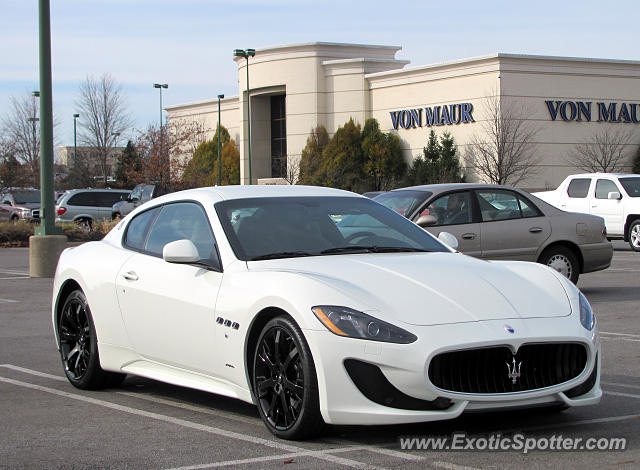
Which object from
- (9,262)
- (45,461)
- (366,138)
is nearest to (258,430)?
(45,461)

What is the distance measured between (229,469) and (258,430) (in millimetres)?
868

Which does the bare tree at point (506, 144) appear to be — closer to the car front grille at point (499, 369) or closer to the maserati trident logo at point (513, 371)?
the car front grille at point (499, 369)

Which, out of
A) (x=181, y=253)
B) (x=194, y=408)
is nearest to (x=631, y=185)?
(x=194, y=408)

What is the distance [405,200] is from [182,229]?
23.3 feet

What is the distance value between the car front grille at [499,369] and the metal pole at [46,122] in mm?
14229

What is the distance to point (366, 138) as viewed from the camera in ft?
191

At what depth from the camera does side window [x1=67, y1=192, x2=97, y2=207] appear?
36188 mm

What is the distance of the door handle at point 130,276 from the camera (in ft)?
22.3

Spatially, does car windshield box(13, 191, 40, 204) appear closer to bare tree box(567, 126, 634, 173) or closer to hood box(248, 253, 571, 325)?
bare tree box(567, 126, 634, 173)

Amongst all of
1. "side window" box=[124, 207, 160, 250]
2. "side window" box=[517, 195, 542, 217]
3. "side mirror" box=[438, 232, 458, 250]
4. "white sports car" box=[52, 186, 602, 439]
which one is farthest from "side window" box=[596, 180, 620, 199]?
"side window" box=[124, 207, 160, 250]

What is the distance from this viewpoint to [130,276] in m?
6.86

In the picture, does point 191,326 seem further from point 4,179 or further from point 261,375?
point 4,179

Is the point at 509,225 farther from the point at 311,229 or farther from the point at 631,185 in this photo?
the point at 631,185

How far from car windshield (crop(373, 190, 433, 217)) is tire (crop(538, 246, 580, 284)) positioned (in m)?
1.81
